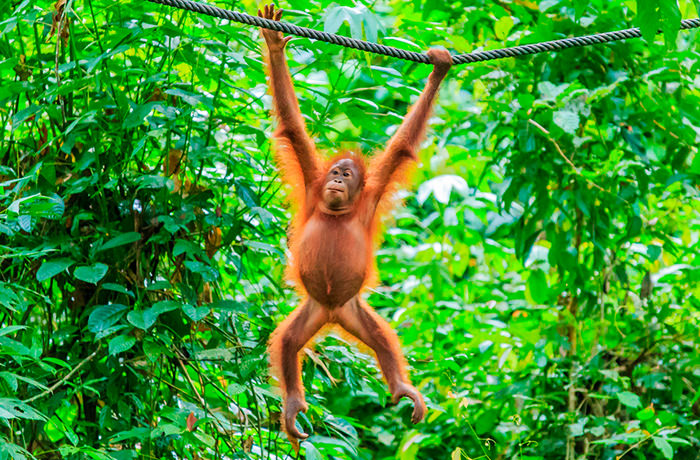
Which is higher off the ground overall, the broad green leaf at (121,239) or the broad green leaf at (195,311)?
the broad green leaf at (121,239)

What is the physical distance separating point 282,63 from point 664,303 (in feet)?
10.6

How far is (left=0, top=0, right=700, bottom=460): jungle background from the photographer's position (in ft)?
10.3

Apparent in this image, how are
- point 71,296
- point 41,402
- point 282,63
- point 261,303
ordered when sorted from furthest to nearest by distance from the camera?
point 261,303 < point 71,296 < point 41,402 < point 282,63

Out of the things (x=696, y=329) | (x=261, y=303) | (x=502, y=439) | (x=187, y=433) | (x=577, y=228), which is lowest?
(x=187, y=433)

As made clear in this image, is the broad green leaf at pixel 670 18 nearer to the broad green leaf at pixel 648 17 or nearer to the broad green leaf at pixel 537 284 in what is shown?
the broad green leaf at pixel 648 17

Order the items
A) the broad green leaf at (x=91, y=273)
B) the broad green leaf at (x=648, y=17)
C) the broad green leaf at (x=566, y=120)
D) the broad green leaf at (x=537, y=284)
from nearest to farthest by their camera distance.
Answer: the broad green leaf at (x=648, y=17) < the broad green leaf at (x=91, y=273) < the broad green leaf at (x=566, y=120) < the broad green leaf at (x=537, y=284)

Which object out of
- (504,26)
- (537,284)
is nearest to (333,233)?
(504,26)


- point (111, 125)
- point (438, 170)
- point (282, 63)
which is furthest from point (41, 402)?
point (438, 170)

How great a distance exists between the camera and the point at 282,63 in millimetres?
2824

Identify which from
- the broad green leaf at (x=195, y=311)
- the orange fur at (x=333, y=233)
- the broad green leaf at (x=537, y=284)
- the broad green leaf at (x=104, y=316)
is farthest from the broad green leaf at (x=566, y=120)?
the broad green leaf at (x=104, y=316)

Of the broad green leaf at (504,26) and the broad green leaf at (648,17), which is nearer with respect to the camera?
the broad green leaf at (648,17)

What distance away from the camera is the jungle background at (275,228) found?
3148 millimetres

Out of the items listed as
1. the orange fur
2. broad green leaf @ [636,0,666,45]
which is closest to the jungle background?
broad green leaf @ [636,0,666,45]

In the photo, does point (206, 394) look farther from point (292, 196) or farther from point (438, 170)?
point (438, 170)
